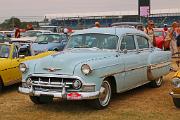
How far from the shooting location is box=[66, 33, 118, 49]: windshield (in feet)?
31.3

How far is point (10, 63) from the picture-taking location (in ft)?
35.2

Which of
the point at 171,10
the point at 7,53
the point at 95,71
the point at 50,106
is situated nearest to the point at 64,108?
the point at 50,106

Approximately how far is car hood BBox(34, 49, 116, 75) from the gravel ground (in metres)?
0.85

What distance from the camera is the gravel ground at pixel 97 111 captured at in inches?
315

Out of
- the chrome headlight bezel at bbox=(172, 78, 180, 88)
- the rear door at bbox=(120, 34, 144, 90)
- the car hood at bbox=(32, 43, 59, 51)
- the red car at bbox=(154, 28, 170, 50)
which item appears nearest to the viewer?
the chrome headlight bezel at bbox=(172, 78, 180, 88)

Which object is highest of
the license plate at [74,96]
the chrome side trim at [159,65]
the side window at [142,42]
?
the side window at [142,42]

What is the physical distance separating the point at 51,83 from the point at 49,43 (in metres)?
9.88

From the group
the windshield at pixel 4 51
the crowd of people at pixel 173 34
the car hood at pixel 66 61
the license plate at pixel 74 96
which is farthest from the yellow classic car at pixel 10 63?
the crowd of people at pixel 173 34

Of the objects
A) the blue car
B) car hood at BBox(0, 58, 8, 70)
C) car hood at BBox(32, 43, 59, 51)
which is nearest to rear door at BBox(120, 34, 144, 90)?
car hood at BBox(0, 58, 8, 70)

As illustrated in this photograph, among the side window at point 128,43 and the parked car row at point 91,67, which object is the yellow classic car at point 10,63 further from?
the side window at point 128,43

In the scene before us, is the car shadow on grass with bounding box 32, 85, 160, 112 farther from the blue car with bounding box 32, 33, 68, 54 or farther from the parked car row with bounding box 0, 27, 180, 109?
the blue car with bounding box 32, 33, 68, 54

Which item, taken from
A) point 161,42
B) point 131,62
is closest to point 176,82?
point 131,62

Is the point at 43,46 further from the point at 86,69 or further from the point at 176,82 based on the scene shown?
the point at 176,82

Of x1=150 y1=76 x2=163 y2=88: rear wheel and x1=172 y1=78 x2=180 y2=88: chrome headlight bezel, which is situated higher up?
x1=172 y1=78 x2=180 y2=88: chrome headlight bezel
